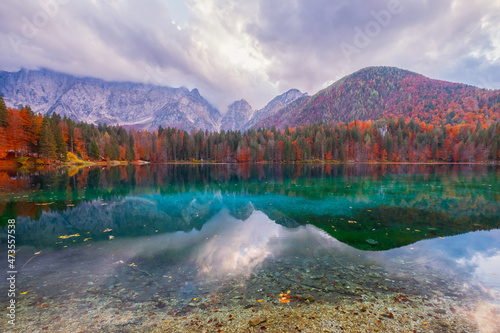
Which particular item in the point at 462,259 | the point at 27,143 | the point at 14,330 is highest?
the point at 27,143

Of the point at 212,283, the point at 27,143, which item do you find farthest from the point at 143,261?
the point at 27,143

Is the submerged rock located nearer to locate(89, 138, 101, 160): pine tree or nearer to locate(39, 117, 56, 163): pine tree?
locate(39, 117, 56, 163): pine tree

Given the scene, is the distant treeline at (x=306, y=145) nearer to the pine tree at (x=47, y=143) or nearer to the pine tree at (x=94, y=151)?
the pine tree at (x=94, y=151)

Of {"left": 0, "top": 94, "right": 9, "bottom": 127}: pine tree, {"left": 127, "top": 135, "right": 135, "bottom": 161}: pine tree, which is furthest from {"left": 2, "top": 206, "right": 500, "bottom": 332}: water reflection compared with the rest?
{"left": 127, "top": 135, "right": 135, "bottom": 161}: pine tree

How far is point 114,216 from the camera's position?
18.5 m

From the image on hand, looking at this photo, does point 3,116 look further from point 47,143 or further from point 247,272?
point 247,272

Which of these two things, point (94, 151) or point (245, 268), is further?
point (94, 151)

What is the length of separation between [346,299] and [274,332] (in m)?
3.05

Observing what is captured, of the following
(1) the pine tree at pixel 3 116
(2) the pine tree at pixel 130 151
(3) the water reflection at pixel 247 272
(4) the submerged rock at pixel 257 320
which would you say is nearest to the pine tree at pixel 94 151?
(2) the pine tree at pixel 130 151

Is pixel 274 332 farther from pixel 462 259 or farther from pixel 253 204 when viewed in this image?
pixel 253 204

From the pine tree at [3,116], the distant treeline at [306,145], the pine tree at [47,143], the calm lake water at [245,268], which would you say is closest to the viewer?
the calm lake water at [245,268]

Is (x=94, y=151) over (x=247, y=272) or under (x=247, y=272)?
over

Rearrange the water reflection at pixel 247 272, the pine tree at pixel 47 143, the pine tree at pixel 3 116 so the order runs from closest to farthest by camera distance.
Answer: the water reflection at pixel 247 272, the pine tree at pixel 3 116, the pine tree at pixel 47 143

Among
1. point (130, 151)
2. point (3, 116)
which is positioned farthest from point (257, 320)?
point (130, 151)
